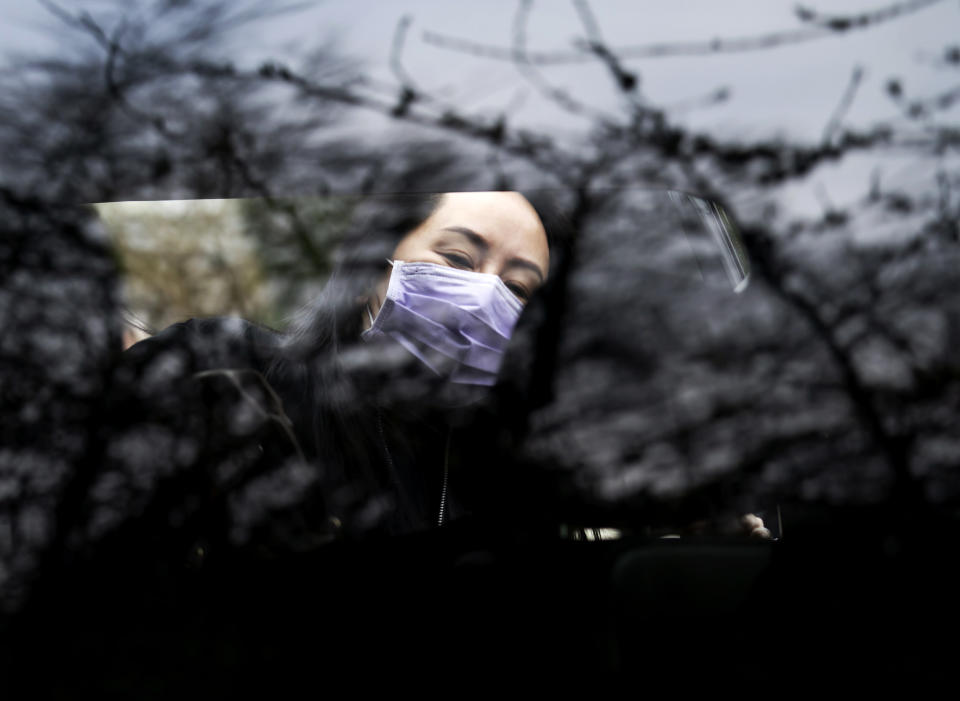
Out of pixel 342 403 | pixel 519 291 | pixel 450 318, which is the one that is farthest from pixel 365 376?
pixel 519 291

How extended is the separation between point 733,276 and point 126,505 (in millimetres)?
971

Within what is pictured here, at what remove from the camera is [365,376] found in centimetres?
137

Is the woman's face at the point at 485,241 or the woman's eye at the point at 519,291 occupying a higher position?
the woman's face at the point at 485,241

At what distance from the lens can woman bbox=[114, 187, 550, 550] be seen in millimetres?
1354

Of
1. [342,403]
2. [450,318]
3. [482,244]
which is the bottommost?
[342,403]

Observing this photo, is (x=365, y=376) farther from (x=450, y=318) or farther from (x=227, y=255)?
(x=227, y=255)

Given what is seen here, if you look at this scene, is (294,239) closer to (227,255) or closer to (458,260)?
(227,255)

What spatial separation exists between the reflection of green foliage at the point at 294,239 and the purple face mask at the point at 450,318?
0.11 metres

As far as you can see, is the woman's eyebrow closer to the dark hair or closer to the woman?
the woman

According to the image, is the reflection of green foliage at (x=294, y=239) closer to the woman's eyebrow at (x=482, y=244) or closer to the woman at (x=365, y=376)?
the woman at (x=365, y=376)

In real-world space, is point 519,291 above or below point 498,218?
below

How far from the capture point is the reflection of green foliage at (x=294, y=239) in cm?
135

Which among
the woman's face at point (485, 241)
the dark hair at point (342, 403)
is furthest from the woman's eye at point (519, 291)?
the dark hair at point (342, 403)

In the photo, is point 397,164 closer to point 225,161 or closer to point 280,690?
point 225,161
